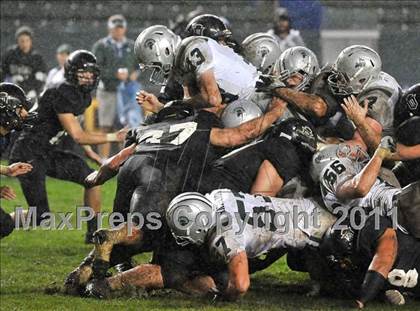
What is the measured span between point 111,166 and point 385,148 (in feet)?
6.54

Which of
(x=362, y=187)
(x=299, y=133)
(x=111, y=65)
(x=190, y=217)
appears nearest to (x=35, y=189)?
(x=299, y=133)

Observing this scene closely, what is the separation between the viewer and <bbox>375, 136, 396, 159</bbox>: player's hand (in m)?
6.91

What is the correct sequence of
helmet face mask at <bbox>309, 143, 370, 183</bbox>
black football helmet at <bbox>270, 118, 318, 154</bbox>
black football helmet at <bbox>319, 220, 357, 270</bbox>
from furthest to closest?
black football helmet at <bbox>270, 118, 318, 154</bbox> < helmet face mask at <bbox>309, 143, 370, 183</bbox> < black football helmet at <bbox>319, 220, 357, 270</bbox>

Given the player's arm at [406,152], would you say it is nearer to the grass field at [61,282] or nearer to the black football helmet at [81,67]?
the grass field at [61,282]

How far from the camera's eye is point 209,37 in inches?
340

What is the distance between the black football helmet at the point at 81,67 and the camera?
9.38 metres

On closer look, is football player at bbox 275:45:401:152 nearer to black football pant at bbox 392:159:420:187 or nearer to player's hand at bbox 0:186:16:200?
black football pant at bbox 392:159:420:187

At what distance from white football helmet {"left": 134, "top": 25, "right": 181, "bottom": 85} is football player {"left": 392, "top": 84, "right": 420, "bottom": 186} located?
1.75 metres

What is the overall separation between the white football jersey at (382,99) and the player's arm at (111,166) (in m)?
1.58

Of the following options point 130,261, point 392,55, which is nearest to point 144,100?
point 130,261

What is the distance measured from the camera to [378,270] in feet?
22.5

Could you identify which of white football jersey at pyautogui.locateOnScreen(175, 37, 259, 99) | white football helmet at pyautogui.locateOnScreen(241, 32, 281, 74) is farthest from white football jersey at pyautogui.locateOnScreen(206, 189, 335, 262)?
white football helmet at pyautogui.locateOnScreen(241, 32, 281, 74)

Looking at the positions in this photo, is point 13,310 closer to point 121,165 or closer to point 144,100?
point 121,165

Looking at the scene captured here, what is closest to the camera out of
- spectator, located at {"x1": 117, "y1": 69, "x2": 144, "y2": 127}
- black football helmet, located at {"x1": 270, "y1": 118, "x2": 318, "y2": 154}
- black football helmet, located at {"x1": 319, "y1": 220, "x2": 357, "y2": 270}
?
black football helmet, located at {"x1": 319, "y1": 220, "x2": 357, "y2": 270}
